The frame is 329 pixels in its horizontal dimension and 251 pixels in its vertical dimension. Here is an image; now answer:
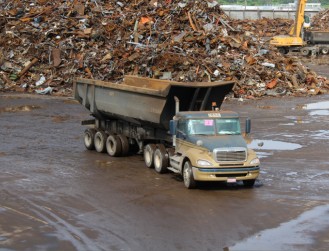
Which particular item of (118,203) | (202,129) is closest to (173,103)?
(202,129)

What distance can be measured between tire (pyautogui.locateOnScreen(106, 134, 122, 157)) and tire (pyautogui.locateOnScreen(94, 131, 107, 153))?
0.35 metres

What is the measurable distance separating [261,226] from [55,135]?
14276mm

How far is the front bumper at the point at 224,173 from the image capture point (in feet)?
53.7

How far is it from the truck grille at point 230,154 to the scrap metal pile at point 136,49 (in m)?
21.2

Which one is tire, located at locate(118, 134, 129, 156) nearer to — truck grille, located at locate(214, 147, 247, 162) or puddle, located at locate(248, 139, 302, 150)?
puddle, located at locate(248, 139, 302, 150)

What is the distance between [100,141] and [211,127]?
238 inches

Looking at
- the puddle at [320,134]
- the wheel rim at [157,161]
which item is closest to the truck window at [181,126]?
the wheel rim at [157,161]

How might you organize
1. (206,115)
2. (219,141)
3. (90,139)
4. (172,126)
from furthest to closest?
1. (90,139)
2. (172,126)
3. (206,115)
4. (219,141)

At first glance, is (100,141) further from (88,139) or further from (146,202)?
(146,202)

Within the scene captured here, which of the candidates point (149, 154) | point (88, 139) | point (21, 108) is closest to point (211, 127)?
point (149, 154)

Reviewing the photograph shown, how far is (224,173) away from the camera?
1644 cm

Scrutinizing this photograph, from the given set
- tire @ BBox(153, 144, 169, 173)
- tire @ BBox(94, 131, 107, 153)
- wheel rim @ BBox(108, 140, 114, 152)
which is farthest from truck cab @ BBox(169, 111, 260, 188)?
tire @ BBox(94, 131, 107, 153)

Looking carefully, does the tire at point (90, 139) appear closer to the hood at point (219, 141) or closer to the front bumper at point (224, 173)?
A: the hood at point (219, 141)

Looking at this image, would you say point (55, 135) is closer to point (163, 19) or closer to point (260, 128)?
point (260, 128)
